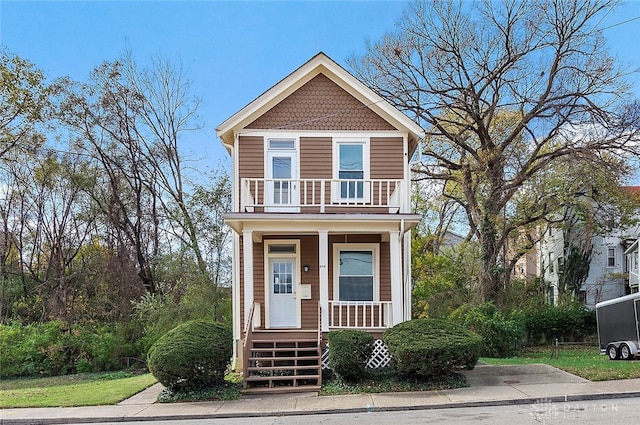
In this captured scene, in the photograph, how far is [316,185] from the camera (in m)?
14.8

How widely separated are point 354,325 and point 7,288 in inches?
814

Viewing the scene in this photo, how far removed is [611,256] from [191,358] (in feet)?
100

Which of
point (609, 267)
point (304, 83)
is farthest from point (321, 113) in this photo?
point (609, 267)

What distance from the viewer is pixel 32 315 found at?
86.0 ft

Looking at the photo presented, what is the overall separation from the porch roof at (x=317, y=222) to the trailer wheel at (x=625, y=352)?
27.7 feet

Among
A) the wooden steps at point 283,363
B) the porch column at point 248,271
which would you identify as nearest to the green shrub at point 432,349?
the wooden steps at point 283,363

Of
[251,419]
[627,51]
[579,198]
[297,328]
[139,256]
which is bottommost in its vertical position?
[251,419]

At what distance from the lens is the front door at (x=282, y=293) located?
1466 centimetres

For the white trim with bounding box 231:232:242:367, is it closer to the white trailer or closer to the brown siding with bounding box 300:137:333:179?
the brown siding with bounding box 300:137:333:179

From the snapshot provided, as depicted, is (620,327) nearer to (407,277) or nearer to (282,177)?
(407,277)

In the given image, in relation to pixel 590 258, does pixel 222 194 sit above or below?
above

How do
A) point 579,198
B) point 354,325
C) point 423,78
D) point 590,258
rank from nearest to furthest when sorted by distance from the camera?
point 354,325 → point 423,78 → point 579,198 → point 590,258

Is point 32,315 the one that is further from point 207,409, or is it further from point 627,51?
point 627,51

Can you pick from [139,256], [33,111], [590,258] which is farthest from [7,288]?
[590,258]
